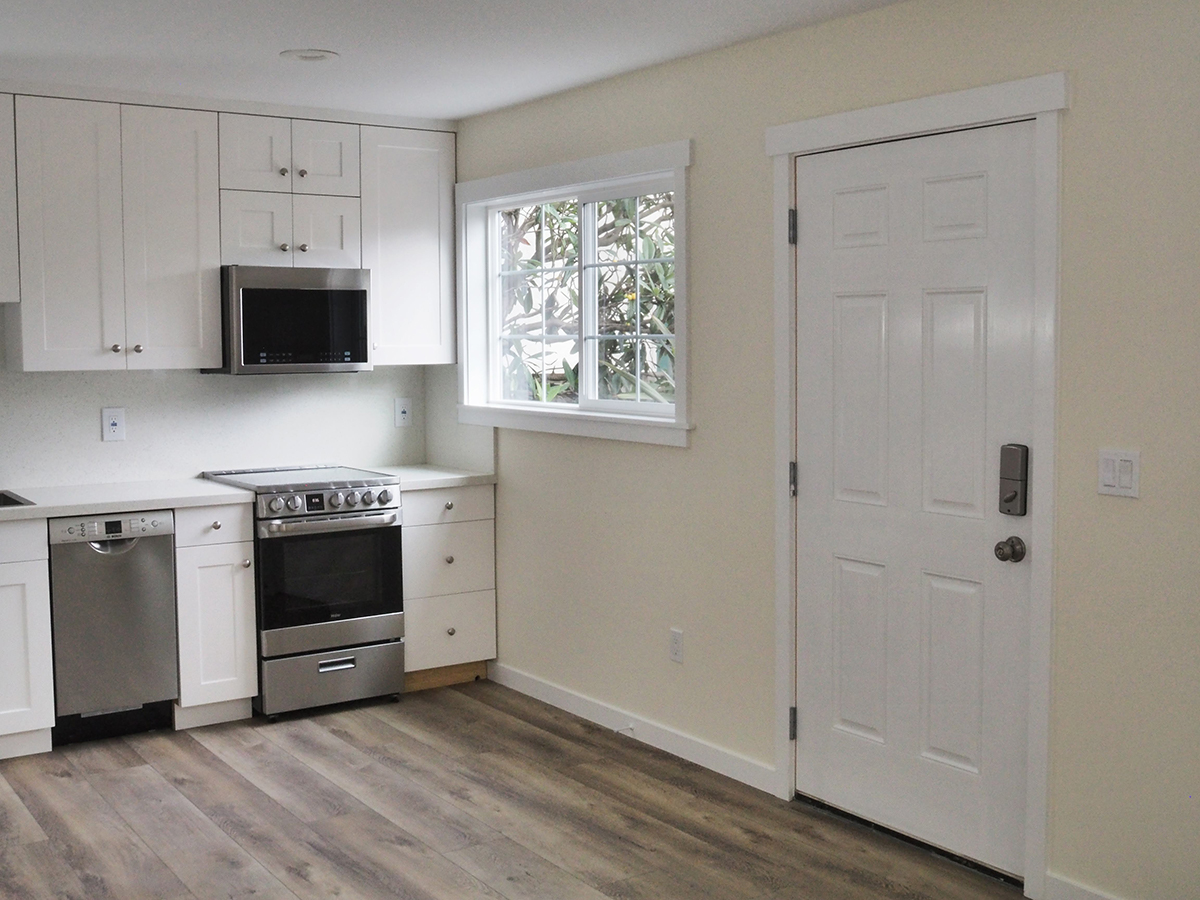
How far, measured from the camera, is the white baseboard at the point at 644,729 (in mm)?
3932

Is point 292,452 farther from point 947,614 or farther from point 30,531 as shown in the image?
point 947,614

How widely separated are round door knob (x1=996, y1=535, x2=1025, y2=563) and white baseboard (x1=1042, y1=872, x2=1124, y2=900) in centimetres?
78

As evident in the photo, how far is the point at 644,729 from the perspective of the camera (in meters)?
4.38

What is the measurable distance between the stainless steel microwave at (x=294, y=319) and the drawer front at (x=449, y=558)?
73cm

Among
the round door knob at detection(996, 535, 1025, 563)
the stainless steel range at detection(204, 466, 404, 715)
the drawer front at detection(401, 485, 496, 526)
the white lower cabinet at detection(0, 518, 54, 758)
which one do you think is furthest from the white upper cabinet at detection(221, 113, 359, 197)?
the round door knob at detection(996, 535, 1025, 563)

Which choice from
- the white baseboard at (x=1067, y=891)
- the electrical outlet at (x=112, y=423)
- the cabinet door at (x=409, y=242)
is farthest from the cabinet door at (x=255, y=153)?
the white baseboard at (x=1067, y=891)

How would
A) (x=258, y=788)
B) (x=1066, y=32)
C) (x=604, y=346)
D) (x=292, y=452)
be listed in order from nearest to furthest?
(x=1066, y=32), (x=258, y=788), (x=604, y=346), (x=292, y=452)

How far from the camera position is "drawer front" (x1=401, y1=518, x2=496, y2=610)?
16.3 ft

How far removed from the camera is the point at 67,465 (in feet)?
15.5

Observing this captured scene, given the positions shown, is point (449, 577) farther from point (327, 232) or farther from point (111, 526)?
point (327, 232)

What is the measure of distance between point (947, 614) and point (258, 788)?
87.6 inches

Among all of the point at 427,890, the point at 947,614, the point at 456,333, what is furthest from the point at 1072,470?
the point at 456,333

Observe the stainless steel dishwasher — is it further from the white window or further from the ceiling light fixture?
the ceiling light fixture

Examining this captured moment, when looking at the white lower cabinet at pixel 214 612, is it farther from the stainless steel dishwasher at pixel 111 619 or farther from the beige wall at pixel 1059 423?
the beige wall at pixel 1059 423
